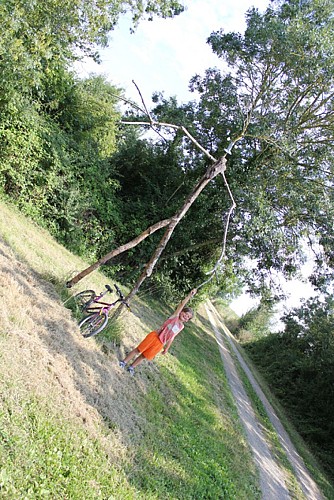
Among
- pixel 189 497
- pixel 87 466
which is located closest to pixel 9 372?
pixel 87 466

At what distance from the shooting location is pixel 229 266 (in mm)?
15477

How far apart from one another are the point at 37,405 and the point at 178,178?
12.7 meters

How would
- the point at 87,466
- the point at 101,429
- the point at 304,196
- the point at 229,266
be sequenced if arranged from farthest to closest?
the point at 229,266 → the point at 304,196 → the point at 101,429 → the point at 87,466

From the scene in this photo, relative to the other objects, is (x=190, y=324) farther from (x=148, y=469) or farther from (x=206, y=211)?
(x=148, y=469)

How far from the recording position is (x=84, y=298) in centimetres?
655

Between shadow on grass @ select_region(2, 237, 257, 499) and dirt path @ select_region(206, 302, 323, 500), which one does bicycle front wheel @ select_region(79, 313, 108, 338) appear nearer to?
shadow on grass @ select_region(2, 237, 257, 499)

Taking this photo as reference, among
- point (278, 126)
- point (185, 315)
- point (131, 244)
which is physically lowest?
point (185, 315)

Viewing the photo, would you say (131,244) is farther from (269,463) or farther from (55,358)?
(269,463)

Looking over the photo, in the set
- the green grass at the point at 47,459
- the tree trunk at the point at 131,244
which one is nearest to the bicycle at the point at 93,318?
the tree trunk at the point at 131,244

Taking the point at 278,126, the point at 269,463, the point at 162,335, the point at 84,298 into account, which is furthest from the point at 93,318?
the point at 278,126

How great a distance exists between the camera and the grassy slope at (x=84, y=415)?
3.35 meters

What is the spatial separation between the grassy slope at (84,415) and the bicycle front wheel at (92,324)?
5.7 inches

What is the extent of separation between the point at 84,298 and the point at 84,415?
2.54 meters

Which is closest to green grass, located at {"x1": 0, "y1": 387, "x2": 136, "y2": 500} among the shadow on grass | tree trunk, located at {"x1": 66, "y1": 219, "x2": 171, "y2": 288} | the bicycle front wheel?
the shadow on grass
